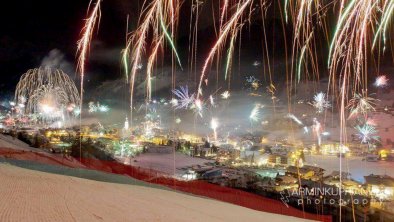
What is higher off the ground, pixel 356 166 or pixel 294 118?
pixel 294 118

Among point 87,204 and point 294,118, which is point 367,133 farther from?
point 87,204

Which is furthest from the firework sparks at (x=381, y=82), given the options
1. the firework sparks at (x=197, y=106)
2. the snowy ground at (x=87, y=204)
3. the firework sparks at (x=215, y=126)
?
the snowy ground at (x=87, y=204)

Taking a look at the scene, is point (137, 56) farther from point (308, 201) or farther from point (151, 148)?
point (151, 148)

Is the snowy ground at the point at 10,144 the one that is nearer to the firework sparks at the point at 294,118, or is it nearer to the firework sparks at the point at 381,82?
the firework sparks at the point at 294,118

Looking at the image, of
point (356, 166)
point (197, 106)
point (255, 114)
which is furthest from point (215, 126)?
point (356, 166)

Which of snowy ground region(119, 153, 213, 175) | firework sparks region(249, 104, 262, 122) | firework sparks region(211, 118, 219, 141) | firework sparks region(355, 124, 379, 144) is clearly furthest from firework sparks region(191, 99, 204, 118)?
firework sparks region(355, 124, 379, 144)

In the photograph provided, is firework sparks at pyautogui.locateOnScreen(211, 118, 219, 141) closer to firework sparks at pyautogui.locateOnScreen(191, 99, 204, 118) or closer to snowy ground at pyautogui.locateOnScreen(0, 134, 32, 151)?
firework sparks at pyautogui.locateOnScreen(191, 99, 204, 118)
